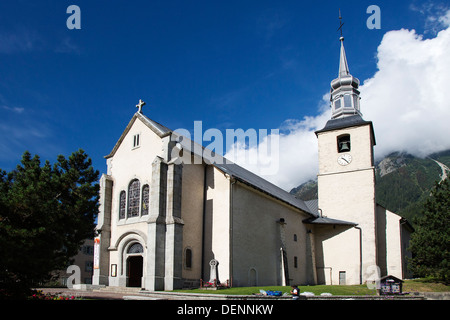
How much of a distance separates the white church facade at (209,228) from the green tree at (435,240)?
6.61m

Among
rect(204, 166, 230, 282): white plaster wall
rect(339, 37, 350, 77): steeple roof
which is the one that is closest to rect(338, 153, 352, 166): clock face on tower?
rect(339, 37, 350, 77): steeple roof

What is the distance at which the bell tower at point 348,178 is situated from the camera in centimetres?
3650

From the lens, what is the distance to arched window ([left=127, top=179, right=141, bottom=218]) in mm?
27266

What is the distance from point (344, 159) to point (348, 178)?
6.91 ft

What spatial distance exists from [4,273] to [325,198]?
106 feet

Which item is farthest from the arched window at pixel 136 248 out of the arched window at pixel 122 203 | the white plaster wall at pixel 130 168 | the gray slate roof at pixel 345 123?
the gray slate roof at pixel 345 123

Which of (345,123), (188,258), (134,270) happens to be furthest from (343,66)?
(134,270)

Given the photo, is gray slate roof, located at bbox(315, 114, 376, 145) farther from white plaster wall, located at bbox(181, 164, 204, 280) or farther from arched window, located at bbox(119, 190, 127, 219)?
arched window, located at bbox(119, 190, 127, 219)

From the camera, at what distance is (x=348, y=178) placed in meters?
39.7

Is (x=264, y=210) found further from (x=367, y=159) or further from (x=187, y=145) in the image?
(x=367, y=159)

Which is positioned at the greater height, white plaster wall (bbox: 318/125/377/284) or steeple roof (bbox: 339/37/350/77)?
steeple roof (bbox: 339/37/350/77)

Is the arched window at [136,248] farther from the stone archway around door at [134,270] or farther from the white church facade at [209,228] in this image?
the stone archway around door at [134,270]
